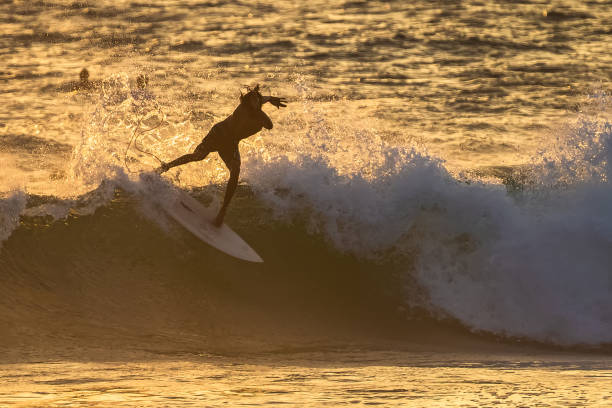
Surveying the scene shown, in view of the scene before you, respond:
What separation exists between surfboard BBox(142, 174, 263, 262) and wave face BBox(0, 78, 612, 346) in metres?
0.29

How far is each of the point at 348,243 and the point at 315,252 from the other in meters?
0.39

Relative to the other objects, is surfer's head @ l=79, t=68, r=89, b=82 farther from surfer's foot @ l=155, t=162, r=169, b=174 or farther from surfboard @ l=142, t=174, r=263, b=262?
surfboard @ l=142, t=174, r=263, b=262

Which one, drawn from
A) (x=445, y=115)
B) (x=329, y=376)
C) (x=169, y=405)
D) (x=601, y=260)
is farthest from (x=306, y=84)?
(x=169, y=405)

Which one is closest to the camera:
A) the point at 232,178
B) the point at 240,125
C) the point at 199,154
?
the point at 240,125

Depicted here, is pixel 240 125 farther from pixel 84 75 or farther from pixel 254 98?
pixel 84 75

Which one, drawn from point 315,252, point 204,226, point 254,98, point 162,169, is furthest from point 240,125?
point 315,252

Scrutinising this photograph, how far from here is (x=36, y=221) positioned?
1234cm

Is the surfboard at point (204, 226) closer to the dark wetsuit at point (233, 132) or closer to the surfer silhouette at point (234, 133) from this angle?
the surfer silhouette at point (234, 133)

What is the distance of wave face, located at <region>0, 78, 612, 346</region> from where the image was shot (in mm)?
11148

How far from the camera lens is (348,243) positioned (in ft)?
40.5

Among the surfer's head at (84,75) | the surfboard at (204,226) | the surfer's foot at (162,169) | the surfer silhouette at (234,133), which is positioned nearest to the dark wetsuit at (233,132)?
the surfer silhouette at (234,133)

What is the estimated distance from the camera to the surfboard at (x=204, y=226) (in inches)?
449

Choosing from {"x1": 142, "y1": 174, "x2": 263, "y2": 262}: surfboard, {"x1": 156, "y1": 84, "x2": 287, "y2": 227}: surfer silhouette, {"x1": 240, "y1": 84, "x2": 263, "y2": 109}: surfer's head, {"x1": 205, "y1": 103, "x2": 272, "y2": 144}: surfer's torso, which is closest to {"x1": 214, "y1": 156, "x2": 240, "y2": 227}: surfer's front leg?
{"x1": 156, "y1": 84, "x2": 287, "y2": 227}: surfer silhouette

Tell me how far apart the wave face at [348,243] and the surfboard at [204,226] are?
0.29 m
